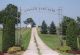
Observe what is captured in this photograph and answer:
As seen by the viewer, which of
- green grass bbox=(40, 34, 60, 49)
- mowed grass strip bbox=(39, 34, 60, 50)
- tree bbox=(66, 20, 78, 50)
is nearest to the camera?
tree bbox=(66, 20, 78, 50)

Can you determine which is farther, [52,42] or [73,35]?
[52,42]

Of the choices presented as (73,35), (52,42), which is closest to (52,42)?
(52,42)

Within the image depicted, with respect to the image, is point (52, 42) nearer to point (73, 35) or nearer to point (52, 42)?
point (52, 42)

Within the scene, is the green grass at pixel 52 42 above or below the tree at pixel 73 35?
below

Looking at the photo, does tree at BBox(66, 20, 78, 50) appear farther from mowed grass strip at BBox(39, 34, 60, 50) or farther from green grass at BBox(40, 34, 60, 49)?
green grass at BBox(40, 34, 60, 49)

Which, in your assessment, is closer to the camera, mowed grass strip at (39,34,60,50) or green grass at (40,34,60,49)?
mowed grass strip at (39,34,60,50)

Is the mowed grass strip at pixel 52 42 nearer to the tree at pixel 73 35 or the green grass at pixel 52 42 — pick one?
the green grass at pixel 52 42

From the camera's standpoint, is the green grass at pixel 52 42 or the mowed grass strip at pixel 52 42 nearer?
the mowed grass strip at pixel 52 42

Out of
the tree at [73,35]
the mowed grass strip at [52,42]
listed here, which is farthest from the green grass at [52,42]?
the tree at [73,35]

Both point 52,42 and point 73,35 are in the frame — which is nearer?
point 73,35

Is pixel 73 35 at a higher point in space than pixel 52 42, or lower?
higher

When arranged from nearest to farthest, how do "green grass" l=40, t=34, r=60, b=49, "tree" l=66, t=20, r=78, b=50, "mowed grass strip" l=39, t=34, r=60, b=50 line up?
"tree" l=66, t=20, r=78, b=50 → "mowed grass strip" l=39, t=34, r=60, b=50 → "green grass" l=40, t=34, r=60, b=49

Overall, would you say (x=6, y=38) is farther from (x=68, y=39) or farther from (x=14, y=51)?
(x=68, y=39)

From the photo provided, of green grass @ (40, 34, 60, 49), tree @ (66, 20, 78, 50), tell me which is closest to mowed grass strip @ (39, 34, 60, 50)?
green grass @ (40, 34, 60, 49)
